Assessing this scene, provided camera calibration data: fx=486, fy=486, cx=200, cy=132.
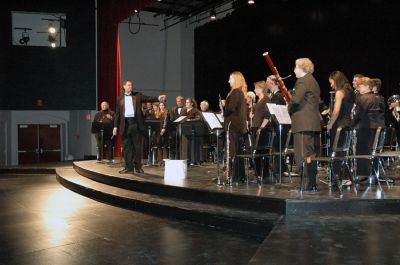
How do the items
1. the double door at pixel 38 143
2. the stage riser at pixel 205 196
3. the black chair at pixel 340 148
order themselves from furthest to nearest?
the double door at pixel 38 143, the black chair at pixel 340 148, the stage riser at pixel 205 196

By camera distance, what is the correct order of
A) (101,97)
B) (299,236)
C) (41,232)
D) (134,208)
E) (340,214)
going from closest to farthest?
(299,236) → (340,214) → (41,232) → (134,208) → (101,97)

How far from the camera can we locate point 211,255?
13.3 ft

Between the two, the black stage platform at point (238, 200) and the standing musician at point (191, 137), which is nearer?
the black stage platform at point (238, 200)

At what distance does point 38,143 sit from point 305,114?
1500 cm

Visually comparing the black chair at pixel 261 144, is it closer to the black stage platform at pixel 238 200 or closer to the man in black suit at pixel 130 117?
the black stage platform at pixel 238 200

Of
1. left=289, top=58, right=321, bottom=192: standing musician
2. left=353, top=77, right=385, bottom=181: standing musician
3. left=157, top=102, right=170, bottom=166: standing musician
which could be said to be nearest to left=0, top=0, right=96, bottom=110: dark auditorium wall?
left=157, top=102, right=170, bottom=166: standing musician

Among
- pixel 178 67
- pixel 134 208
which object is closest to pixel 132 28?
pixel 178 67

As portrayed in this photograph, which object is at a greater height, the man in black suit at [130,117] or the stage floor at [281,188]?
the man in black suit at [130,117]

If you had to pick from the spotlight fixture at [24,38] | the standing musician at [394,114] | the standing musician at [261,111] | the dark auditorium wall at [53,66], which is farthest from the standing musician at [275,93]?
the spotlight fixture at [24,38]

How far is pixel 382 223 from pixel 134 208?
10.4 feet

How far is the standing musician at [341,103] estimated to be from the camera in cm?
553

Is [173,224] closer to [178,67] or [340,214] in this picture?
[340,214]

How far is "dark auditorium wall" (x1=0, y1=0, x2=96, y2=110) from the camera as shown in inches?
635

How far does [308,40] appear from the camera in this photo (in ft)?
35.0
